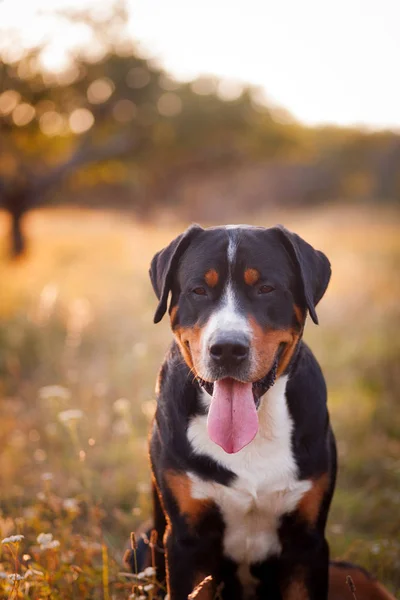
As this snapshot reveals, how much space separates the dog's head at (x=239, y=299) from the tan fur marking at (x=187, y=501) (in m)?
0.39

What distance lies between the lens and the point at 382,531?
13.6 feet

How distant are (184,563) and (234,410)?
68 centimetres

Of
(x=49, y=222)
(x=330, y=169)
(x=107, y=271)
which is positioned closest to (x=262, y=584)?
(x=107, y=271)

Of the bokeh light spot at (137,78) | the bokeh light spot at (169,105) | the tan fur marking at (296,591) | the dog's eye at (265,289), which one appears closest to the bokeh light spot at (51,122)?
the bokeh light spot at (137,78)

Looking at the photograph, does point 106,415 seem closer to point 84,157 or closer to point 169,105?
point 84,157

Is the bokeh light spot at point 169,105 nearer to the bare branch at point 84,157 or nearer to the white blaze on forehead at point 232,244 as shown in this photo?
the bare branch at point 84,157

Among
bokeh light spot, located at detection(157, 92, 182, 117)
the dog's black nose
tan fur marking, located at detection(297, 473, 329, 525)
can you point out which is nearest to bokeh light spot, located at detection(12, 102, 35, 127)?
bokeh light spot, located at detection(157, 92, 182, 117)

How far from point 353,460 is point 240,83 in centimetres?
1827

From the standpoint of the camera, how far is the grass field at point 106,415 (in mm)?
3412

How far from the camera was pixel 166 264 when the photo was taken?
290cm

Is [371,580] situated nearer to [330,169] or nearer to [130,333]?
Answer: [130,333]

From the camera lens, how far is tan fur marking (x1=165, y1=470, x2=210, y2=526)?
2605mm

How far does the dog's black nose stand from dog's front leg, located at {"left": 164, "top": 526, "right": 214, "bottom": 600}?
2.48 ft

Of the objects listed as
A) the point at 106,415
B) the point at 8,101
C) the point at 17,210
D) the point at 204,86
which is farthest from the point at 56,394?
the point at 204,86
